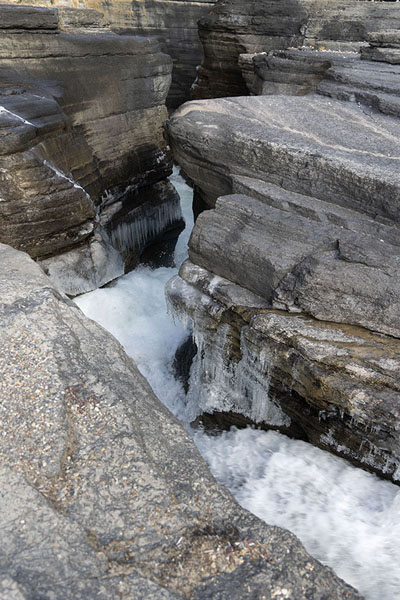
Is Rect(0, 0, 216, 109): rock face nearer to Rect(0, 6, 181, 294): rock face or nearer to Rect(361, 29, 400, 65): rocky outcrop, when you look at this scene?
Rect(0, 6, 181, 294): rock face

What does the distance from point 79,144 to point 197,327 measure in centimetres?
399

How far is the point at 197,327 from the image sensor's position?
4.84m

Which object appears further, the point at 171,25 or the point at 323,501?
the point at 171,25

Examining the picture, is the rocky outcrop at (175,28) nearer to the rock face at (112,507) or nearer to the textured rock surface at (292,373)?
the textured rock surface at (292,373)

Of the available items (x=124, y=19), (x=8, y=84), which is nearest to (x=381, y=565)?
(x=8, y=84)

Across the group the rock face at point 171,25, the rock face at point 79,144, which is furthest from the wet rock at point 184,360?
the rock face at point 171,25

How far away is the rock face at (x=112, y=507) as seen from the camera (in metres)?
2.17

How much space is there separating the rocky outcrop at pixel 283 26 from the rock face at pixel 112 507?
993 cm

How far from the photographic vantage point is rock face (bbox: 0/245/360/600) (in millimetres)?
2174

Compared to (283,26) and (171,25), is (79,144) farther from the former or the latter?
(171,25)

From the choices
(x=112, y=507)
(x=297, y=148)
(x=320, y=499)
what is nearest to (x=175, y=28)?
(x=297, y=148)

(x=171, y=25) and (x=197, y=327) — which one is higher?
(x=171, y=25)

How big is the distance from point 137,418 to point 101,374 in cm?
49

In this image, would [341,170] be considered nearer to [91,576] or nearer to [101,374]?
[101,374]
